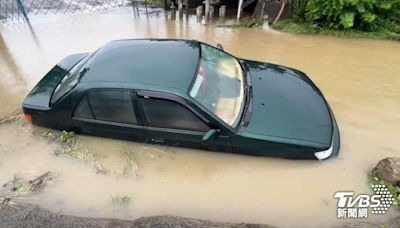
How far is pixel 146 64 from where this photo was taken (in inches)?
166

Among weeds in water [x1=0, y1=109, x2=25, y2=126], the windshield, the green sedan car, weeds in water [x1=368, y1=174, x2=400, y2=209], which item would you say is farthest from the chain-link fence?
weeds in water [x1=368, y1=174, x2=400, y2=209]

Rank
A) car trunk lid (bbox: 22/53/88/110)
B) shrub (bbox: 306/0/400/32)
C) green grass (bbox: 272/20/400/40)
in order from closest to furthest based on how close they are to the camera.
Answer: car trunk lid (bbox: 22/53/88/110) → shrub (bbox: 306/0/400/32) → green grass (bbox: 272/20/400/40)

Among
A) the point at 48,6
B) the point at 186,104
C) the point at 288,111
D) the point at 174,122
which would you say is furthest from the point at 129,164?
the point at 48,6

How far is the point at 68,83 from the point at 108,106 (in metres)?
0.85

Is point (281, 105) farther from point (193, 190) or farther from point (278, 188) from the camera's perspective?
point (193, 190)

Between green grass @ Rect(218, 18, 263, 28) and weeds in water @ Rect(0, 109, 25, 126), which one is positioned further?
green grass @ Rect(218, 18, 263, 28)

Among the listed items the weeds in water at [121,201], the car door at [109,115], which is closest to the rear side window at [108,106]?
the car door at [109,115]

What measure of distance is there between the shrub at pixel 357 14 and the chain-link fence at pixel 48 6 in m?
6.13

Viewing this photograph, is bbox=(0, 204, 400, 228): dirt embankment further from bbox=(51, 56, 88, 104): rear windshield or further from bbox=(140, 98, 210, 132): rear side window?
bbox=(51, 56, 88, 104): rear windshield

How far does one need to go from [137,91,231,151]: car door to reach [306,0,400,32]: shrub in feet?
18.6

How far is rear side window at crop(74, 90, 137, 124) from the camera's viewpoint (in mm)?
4125

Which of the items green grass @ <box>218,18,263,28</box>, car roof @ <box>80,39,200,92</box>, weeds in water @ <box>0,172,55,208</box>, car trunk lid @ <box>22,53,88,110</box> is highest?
car roof @ <box>80,39,200,92</box>

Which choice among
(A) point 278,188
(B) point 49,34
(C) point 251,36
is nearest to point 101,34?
(B) point 49,34

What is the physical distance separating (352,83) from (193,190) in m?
4.04
